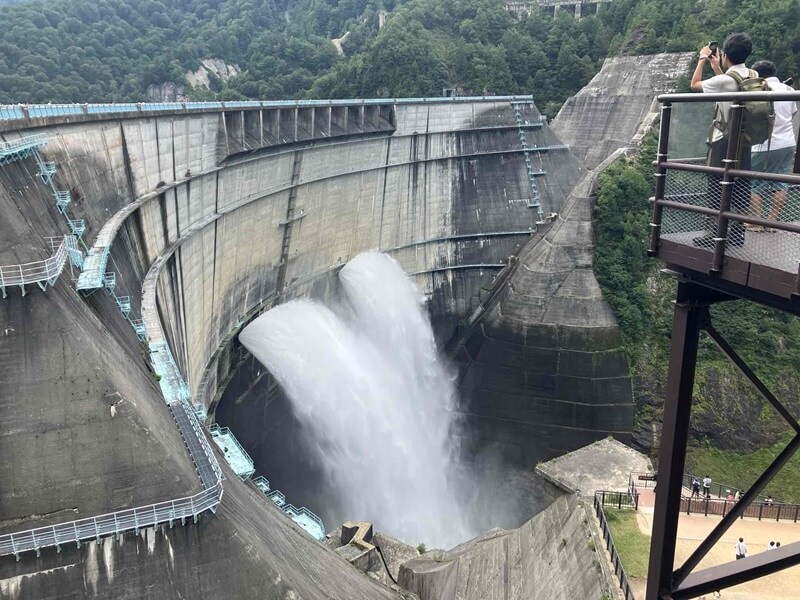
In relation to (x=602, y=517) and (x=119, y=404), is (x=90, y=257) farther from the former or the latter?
(x=602, y=517)

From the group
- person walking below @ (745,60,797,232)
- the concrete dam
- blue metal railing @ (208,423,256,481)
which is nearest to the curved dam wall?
the concrete dam

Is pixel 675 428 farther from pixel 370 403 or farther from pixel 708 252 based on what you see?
pixel 370 403

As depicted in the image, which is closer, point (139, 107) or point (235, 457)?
point (235, 457)

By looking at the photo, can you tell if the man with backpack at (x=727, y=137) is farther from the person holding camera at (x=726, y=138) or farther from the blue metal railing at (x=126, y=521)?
the blue metal railing at (x=126, y=521)

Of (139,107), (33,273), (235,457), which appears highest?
(139,107)

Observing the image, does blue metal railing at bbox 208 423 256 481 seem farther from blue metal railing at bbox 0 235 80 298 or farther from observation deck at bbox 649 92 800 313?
observation deck at bbox 649 92 800 313

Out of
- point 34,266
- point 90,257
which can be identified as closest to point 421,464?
point 90,257

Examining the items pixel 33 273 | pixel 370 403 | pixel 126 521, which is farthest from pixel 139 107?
pixel 370 403
